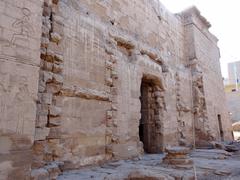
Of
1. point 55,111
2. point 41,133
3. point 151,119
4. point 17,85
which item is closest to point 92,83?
point 55,111

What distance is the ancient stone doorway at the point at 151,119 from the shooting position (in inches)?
271

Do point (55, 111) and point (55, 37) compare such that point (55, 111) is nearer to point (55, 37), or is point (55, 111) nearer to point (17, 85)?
point (17, 85)

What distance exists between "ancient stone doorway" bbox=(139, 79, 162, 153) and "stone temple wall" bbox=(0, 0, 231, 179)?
33 mm

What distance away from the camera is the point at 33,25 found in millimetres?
3098

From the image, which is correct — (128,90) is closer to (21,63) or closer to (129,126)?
(129,126)

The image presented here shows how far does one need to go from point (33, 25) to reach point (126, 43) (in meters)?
3.22

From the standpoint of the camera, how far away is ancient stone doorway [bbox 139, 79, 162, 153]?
22.6ft

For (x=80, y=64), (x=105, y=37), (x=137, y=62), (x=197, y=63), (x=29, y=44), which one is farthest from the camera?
(x=197, y=63)

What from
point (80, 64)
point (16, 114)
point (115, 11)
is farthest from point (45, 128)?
point (115, 11)

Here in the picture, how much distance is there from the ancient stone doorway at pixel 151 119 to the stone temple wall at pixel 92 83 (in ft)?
0.11

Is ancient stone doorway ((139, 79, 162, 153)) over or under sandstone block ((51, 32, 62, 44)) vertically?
under

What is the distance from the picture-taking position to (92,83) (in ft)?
15.4

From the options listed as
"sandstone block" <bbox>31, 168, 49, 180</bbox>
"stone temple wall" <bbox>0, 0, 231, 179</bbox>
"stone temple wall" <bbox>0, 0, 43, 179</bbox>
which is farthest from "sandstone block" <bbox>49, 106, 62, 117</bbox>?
"sandstone block" <bbox>31, 168, 49, 180</bbox>

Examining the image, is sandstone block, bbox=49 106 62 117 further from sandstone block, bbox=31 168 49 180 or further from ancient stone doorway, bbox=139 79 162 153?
ancient stone doorway, bbox=139 79 162 153
